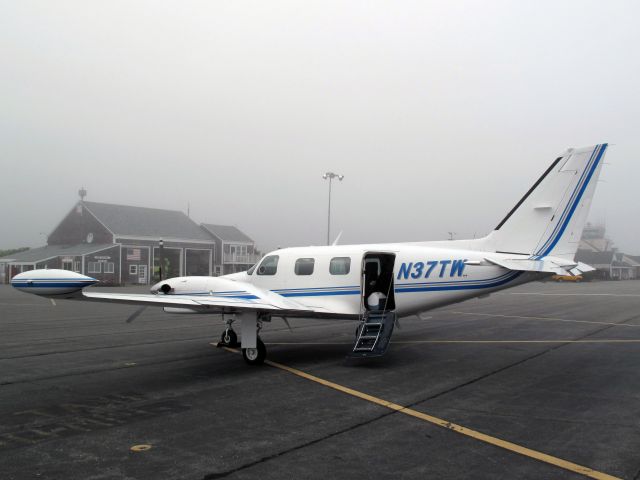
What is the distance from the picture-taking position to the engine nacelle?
8781mm

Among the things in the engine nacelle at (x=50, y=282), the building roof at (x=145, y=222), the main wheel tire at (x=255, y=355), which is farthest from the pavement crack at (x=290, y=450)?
the building roof at (x=145, y=222)

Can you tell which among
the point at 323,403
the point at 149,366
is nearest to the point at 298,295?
the point at 149,366

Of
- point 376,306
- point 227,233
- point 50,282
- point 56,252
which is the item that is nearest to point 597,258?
point 227,233

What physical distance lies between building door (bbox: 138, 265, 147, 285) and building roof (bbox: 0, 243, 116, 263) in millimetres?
4304

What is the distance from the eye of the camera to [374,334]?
38.8ft

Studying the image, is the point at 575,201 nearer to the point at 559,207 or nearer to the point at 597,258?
the point at 559,207

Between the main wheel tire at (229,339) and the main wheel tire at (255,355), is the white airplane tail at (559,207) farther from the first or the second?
the main wheel tire at (229,339)

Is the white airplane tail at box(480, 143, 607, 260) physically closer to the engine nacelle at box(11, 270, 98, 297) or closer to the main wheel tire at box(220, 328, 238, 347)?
the main wheel tire at box(220, 328, 238, 347)

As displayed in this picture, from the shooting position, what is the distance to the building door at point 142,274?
5753 centimetres

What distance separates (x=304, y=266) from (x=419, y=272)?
3051 mm

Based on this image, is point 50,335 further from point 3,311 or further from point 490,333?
point 490,333

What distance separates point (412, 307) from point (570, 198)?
15.1ft

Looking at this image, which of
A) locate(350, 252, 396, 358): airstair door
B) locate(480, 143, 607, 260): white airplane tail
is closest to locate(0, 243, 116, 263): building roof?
locate(350, 252, 396, 358): airstair door

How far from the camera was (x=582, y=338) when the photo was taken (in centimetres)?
1603
